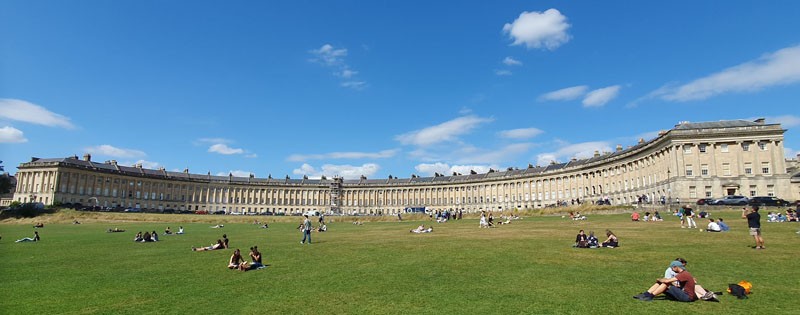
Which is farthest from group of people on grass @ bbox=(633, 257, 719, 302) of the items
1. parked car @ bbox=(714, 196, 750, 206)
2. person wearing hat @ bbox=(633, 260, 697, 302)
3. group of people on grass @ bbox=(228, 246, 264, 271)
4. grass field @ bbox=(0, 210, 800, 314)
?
parked car @ bbox=(714, 196, 750, 206)

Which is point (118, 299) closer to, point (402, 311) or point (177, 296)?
point (177, 296)

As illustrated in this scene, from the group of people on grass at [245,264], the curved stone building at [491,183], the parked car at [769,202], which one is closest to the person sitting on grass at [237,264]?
the group of people on grass at [245,264]

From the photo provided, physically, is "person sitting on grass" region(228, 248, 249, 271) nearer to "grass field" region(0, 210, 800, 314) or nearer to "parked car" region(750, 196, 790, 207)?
"grass field" region(0, 210, 800, 314)

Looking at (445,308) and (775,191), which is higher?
(775,191)

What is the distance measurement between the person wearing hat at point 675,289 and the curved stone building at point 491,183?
201ft

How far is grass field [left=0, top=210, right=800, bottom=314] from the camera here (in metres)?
10.9

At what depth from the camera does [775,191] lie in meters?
64.2

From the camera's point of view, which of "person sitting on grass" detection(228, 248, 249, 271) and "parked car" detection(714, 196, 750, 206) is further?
"parked car" detection(714, 196, 750, 206)

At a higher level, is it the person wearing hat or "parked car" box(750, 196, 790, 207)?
"parked car" box(750, 196, 790, 207)

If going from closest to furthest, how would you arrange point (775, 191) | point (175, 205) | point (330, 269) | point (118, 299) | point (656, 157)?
point (118, 299)
point (330, 269)
point (775, 191)
point (656, 157)
point (175, 205)

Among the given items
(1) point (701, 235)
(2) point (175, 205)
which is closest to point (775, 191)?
(1) point (701, 235)

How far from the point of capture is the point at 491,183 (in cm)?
13538

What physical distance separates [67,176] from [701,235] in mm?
132388

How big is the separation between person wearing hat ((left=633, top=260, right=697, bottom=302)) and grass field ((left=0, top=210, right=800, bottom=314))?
0.72ft
